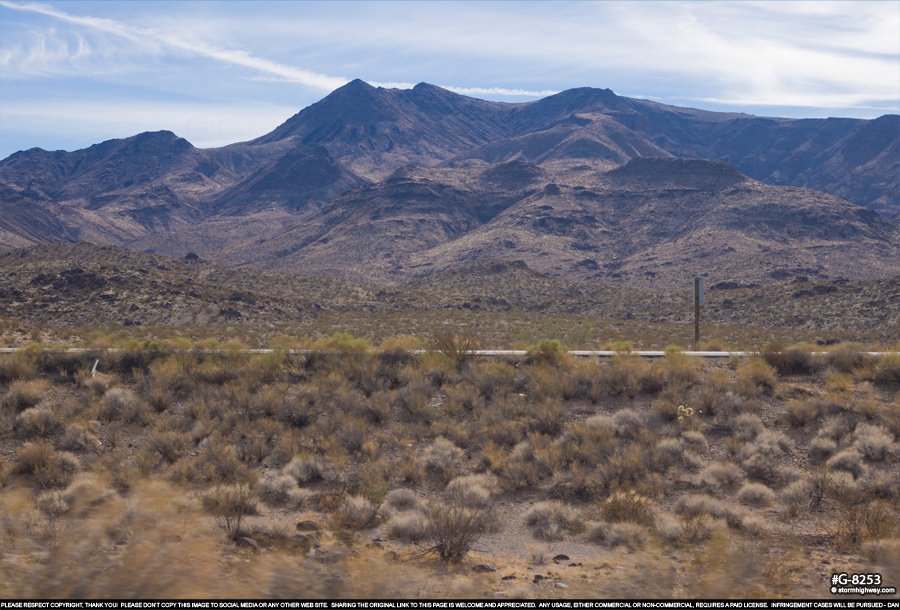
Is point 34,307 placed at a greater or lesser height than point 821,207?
lesser

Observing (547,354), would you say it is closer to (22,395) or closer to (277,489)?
(277,489)

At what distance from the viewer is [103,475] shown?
10.9 m

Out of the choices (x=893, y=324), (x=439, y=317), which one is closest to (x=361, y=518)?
(x=439, y=317)

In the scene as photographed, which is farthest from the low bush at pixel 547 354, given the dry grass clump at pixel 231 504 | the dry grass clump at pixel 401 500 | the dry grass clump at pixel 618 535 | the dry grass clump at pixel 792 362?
the dry grass clump at pixel 231 504

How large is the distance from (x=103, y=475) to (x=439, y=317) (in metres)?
37.0

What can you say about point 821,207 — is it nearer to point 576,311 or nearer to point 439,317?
point 576,311

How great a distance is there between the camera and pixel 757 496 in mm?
10375

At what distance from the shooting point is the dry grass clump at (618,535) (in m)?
8.90

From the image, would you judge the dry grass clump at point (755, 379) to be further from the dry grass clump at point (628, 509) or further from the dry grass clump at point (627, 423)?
the dry grass clump at point (628, 509)

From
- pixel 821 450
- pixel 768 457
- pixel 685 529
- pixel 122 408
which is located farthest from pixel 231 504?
pixel 821 450

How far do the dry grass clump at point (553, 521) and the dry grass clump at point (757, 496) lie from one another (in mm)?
2581

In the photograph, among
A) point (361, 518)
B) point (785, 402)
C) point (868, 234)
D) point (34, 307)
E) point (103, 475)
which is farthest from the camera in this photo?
point (868, 234)

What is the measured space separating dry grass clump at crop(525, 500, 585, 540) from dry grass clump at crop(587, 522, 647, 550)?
332 mm

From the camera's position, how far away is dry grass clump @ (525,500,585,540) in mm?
9461
